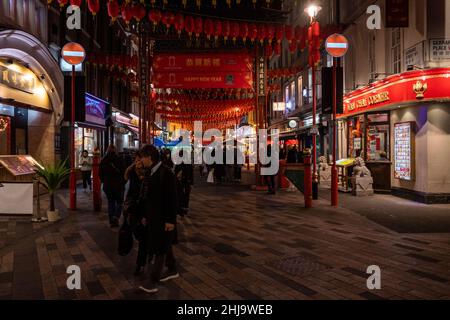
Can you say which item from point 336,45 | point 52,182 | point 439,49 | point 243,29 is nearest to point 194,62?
point 243,29

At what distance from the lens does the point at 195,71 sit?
54.0 feet

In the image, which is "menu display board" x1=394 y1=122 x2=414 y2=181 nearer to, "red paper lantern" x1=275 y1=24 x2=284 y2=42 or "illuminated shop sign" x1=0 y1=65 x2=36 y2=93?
"red paper lantern" x1=275 y1=24 x2=284 y2=42

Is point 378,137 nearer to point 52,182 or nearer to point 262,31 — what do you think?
point 262,31

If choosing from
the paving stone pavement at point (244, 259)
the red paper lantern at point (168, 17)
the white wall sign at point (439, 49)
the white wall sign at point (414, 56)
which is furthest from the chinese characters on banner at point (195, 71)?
the paving stone pavement at point (244, 259)

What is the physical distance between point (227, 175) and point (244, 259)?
1496 centimetres

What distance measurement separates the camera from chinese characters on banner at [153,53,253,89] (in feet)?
54.0

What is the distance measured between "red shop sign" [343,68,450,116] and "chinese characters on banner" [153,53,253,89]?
5.89m

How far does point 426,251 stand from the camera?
21.2 ft

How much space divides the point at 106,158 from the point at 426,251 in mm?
6847

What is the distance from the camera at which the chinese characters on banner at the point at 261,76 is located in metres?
17.0

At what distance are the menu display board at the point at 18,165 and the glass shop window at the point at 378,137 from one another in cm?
1258

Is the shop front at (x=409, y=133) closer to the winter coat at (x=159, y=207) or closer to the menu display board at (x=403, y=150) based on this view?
the menu display board at (x=403, y=150)

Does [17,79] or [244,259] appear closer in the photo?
[244,259]
